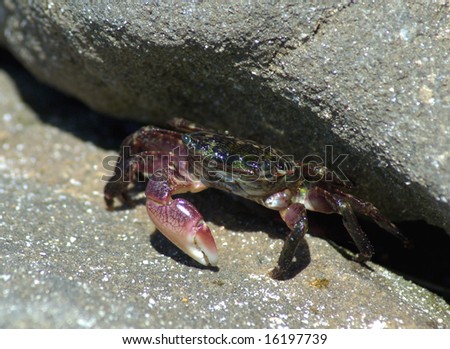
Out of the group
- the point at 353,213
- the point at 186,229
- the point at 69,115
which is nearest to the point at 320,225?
the point at 353,213

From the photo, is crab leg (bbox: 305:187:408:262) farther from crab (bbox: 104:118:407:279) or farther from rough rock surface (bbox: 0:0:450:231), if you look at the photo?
rough rock surface (bbox: 0:0:450:231)

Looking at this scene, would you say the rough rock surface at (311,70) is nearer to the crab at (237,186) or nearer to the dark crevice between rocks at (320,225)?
the dark crevice between rocks at (320,225)

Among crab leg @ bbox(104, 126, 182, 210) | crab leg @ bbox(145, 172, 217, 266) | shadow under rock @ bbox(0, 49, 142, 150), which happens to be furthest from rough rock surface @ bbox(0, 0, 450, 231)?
shadow under rock @ bbox(0, 49, 142, 150)

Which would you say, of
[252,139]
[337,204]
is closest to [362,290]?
[337,204]

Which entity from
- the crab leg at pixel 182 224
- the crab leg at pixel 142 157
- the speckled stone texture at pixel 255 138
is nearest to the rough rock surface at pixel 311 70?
the speckled stone texture at pixel 255 138

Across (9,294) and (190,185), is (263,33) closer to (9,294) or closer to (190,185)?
(190,185)

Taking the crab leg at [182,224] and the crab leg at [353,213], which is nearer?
the crab leg at [182,224]

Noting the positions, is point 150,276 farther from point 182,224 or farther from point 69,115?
point 69,115
